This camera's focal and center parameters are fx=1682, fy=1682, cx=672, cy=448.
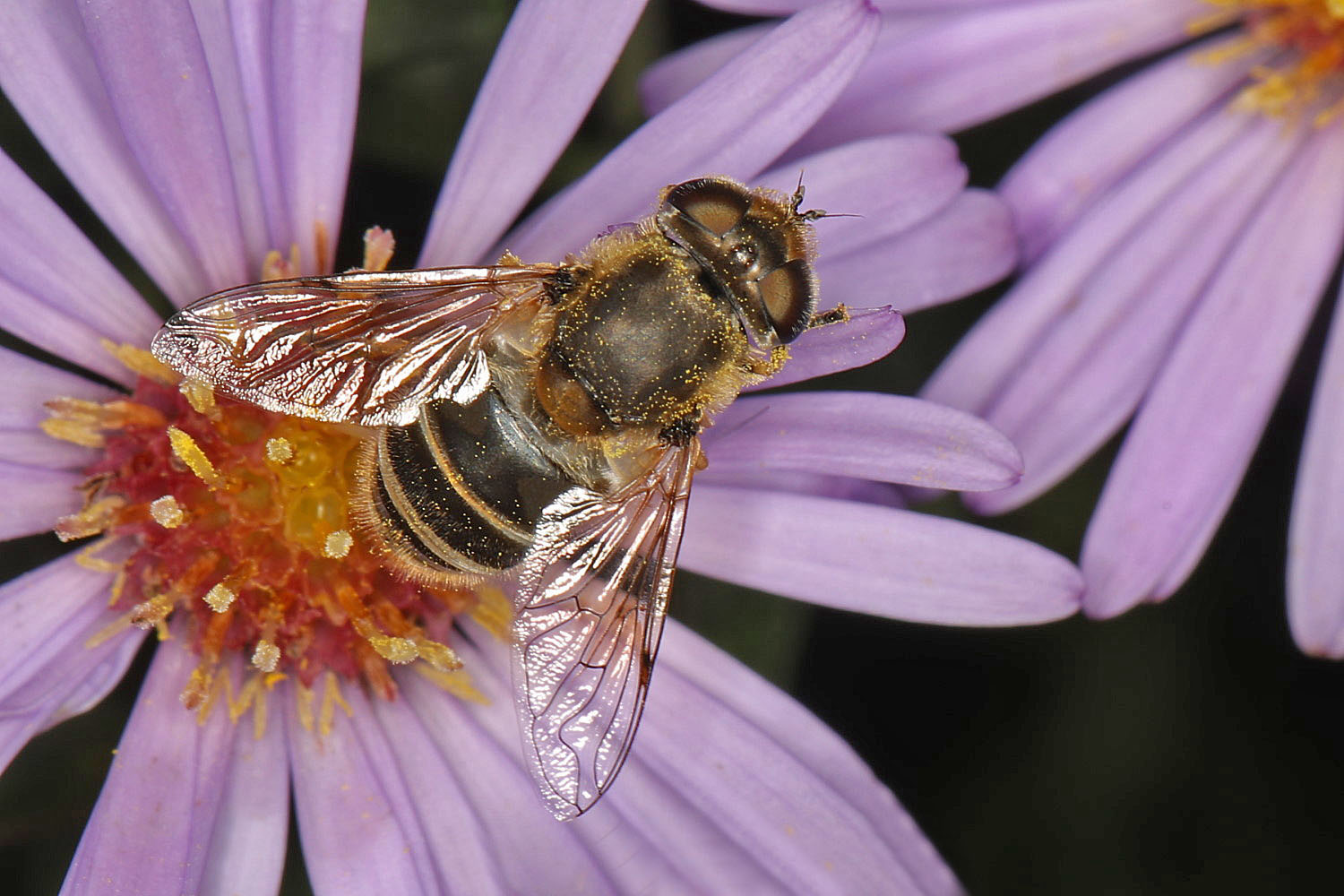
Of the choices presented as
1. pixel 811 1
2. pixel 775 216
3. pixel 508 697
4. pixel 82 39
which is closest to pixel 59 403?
pixel 82 39

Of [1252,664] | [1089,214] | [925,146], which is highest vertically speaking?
[925,146]

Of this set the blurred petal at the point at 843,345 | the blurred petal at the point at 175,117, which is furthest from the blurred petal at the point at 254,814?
the blurred petal at the point at 843,345

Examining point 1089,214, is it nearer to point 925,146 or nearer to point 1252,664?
point 925,146

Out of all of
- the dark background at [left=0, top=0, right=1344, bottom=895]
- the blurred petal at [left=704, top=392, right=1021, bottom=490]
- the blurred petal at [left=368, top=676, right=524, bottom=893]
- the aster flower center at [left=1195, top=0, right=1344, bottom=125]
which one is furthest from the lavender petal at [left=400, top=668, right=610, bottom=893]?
the aster flower center at [left=1195, top=0, right=1344, bottom=125]

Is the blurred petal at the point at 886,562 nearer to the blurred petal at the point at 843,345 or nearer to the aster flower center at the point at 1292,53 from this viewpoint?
the blurred petal at the point at 843,345

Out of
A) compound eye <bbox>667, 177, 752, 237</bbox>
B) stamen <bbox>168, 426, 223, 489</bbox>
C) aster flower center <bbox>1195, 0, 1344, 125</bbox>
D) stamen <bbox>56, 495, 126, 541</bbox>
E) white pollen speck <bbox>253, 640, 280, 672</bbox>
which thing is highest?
compound eye <bbox>667, 177, 752, 237</bbox>

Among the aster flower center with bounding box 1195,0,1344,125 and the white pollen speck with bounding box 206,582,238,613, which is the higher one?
the white pollen speck with bounding box 206,582,238,613

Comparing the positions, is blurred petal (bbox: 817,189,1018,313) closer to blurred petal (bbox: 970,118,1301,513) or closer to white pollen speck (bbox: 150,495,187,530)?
blurred petal (bbox: 970,118,1301,513)
